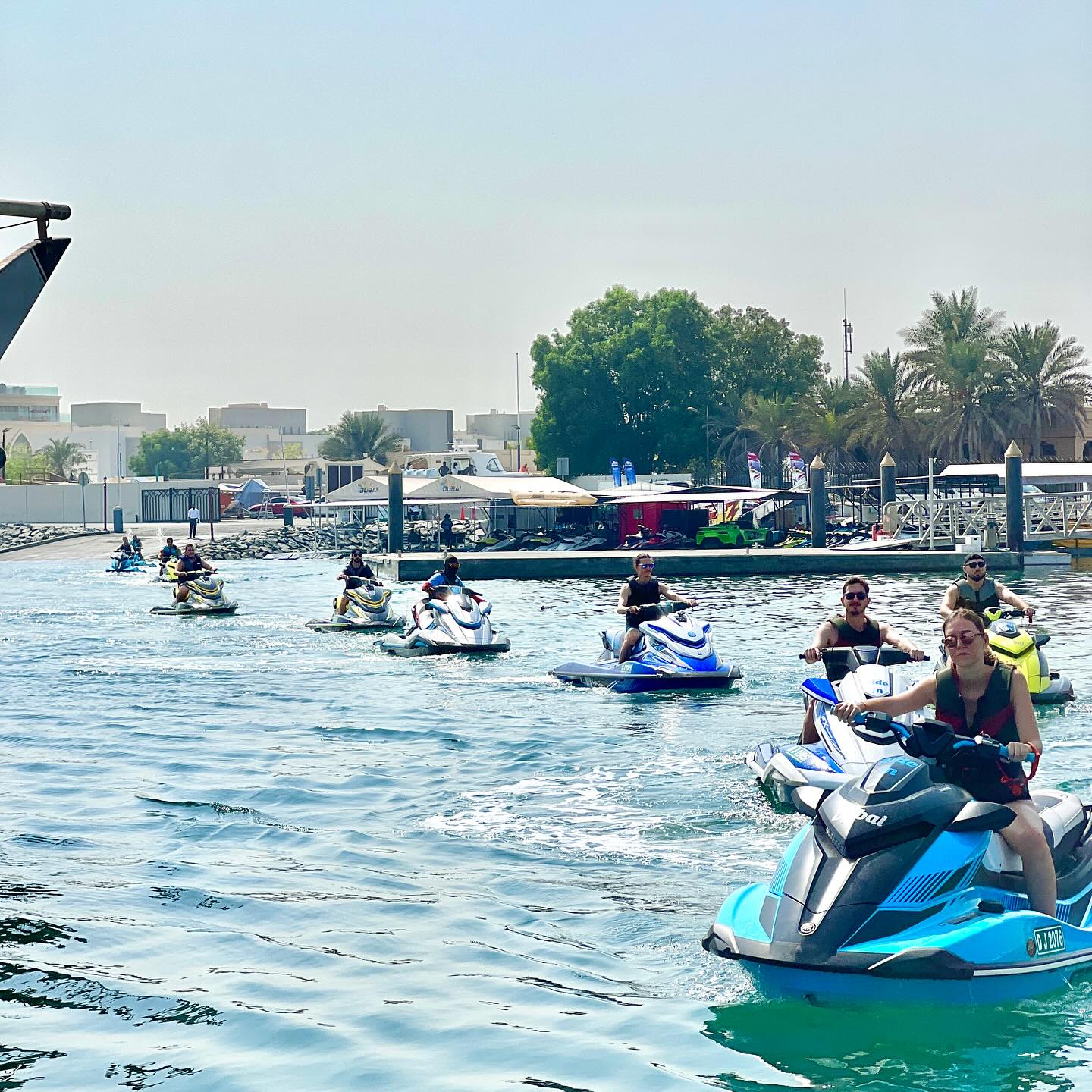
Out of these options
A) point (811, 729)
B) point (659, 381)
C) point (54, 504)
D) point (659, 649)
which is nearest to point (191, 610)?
point (659, 649)

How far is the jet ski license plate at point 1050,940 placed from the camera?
7605mm

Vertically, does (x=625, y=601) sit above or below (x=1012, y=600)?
below

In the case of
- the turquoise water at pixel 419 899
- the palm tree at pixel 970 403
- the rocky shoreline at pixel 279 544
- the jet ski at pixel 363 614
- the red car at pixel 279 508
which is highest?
the palm tree at pixel 970 403

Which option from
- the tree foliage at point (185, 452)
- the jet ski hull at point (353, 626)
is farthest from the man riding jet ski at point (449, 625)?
the tree foliage at point (185, 452)

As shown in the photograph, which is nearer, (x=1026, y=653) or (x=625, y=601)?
(x=1026, y=653)

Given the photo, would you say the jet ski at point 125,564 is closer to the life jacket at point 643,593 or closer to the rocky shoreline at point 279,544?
the rocky shoreline at point 279,544

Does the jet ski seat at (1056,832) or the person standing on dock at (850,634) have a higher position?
the person standing on dock at (850,634)

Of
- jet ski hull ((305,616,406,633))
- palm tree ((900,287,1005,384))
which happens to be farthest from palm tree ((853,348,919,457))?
jet ski hull ((305,616,406,633))

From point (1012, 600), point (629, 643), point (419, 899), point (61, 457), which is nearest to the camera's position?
point (419, 899)

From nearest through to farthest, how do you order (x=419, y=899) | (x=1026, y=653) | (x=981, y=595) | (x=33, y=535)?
(x=419, y=899) < (x=981, y=595) < (x=1026, y=653) < (x=33, y=535)

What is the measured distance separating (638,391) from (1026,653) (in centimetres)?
8351

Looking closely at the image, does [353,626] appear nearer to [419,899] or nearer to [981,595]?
[981,595]

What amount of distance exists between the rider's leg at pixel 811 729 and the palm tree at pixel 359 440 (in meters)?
119

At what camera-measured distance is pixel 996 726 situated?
7719mm
